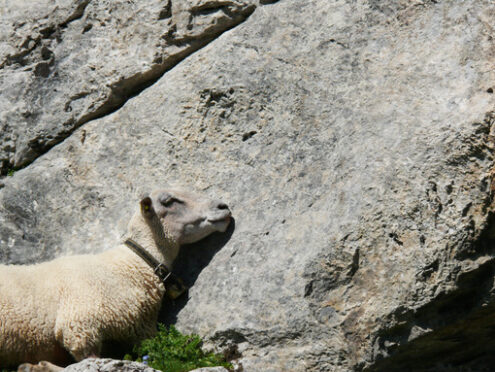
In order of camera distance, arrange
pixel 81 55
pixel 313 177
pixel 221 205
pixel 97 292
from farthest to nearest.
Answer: pixel 81 55 → pixel 221 205 → pixel 313 177 → pixel 97 292

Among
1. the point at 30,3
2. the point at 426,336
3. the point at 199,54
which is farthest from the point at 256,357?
the point at 30,3

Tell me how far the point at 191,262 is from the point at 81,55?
3.56 m

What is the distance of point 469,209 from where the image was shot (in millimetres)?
6852

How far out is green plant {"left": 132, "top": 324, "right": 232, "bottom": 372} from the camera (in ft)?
24.3

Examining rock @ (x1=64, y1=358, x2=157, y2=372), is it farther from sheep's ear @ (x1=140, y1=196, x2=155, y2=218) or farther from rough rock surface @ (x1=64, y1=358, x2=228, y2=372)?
sheep's ear @ (x1=140, y1=196, x2=155, y2=218)

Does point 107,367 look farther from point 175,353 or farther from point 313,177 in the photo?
point 313,177

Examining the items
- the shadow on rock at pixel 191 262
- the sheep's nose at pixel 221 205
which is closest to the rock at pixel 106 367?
the shadow on rock at pixel 191 262

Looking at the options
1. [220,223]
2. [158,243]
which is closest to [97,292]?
[158,243]

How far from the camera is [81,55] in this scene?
10.3 m

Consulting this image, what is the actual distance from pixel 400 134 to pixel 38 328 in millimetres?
4131

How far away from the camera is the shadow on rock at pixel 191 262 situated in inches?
327

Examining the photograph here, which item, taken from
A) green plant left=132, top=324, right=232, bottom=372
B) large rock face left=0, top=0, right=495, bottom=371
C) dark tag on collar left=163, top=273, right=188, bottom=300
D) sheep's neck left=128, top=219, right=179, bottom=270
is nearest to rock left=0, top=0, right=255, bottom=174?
large rock face left=0, top=0, right=495, bottom=371

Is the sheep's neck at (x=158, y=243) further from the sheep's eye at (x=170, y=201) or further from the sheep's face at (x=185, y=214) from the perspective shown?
the sheep's eye at (x=170, y=201)

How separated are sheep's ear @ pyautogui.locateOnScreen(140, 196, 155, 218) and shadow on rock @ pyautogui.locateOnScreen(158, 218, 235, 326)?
2.15ft
